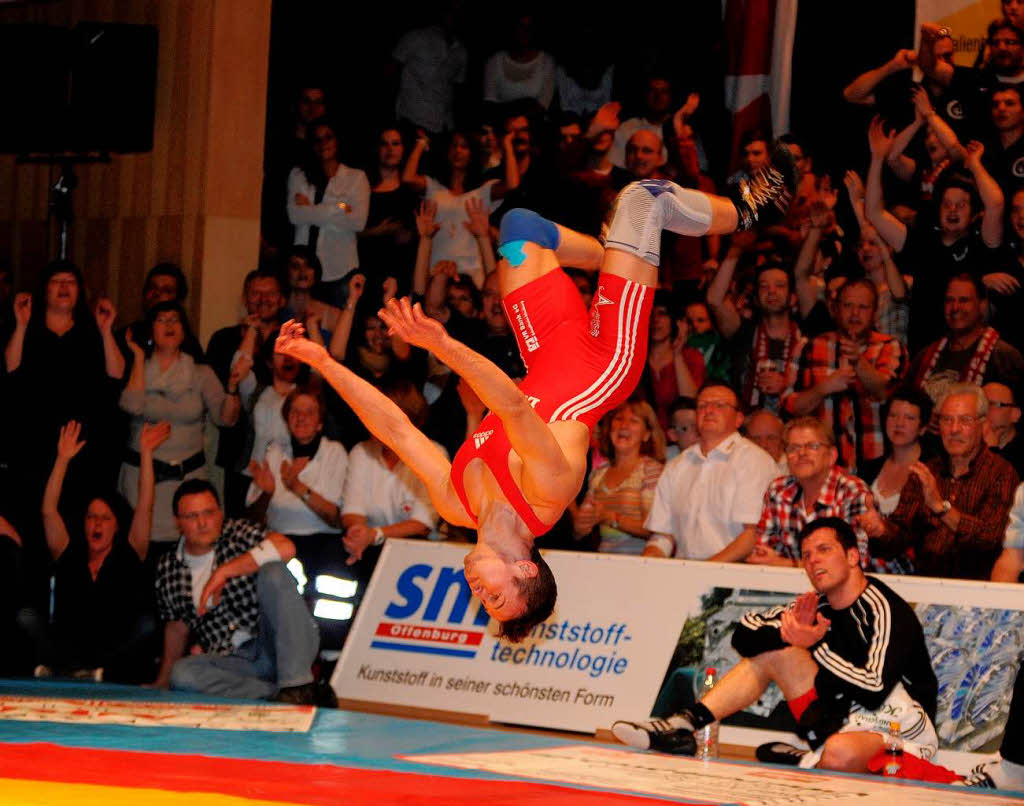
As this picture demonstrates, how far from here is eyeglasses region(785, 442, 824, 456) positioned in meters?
6.67

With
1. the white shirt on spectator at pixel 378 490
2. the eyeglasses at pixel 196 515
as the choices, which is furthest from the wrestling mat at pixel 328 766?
the white shirt on spectator at pixel 378 490

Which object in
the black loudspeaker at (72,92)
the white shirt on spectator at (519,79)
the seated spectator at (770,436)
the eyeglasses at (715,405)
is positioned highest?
the white shirt on spectator at (519,79)

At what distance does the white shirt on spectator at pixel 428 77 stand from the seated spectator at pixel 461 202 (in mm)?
874

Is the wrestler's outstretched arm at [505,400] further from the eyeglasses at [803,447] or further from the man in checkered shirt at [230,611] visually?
the man in checkered shirt at [230,611]

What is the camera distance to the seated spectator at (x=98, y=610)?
791 cm

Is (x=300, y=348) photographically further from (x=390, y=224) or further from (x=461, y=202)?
(x=390, y=224)

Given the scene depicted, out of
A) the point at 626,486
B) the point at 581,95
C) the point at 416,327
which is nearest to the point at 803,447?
the point at 626,486

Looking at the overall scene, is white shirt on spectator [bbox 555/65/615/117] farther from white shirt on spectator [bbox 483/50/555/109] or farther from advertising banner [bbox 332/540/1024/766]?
advertising banner [bbox 332/540/1024/766]

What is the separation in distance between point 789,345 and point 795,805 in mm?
3660

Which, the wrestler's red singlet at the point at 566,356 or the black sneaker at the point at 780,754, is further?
the black sneaker at the point at 780,754

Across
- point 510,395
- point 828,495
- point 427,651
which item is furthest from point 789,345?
point 510,395

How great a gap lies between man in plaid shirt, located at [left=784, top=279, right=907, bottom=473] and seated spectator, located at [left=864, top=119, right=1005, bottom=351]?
0.22 metres

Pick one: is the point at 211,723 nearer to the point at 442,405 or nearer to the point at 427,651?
the point at 427,651

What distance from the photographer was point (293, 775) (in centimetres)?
475
